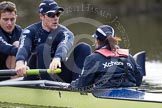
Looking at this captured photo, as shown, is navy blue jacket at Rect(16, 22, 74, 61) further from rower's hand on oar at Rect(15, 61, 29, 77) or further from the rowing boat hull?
the rowing boat hull

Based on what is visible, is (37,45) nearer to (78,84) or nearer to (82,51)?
(82,51)

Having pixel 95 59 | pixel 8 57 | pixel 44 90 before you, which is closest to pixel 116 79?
pixel 95 59

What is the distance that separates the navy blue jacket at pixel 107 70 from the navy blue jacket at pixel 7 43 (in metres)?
1.85

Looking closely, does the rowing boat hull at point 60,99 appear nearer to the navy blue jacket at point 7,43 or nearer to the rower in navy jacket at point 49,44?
the rower in navy jacket at point 49,44

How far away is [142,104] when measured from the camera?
6793 mm

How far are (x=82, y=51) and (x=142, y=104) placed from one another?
1.84 metres

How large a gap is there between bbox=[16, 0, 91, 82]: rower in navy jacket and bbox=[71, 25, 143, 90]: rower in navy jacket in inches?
36.9

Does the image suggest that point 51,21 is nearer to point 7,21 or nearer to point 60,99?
point 7,21

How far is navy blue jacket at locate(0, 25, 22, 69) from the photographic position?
29.0 ft

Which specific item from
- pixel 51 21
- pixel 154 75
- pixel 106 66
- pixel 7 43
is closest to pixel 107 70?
pixel 106 66

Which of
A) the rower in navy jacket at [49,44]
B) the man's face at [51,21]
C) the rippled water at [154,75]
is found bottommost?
the rippled water at [154,75]

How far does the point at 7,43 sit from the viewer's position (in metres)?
8.98

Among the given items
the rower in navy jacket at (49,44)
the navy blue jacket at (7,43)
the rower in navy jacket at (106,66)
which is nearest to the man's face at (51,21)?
the rower in navy jacket at (49,44)

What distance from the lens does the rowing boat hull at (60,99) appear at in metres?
6.93
